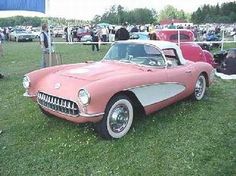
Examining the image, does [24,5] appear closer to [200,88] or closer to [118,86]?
[200,88]

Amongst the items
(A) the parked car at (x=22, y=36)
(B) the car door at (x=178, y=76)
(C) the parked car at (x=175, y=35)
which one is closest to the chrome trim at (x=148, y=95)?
(B) the car door at (x=178, y=76)

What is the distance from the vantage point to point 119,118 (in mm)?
5273

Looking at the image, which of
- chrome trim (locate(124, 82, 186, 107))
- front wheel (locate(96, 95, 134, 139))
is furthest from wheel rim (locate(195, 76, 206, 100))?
front wheel (locate(96, 95, 134, 139))

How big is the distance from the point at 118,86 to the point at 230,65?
644 centimetres

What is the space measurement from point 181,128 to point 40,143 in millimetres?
2277

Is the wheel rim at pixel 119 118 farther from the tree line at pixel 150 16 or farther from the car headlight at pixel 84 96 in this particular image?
the tree line at pixel 150 16

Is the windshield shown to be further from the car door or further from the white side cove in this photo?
the white side cove

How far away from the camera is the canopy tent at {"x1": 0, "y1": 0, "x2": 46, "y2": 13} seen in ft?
35.4

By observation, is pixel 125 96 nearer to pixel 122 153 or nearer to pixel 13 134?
pixel 122 153

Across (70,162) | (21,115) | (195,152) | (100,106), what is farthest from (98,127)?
(21,115)

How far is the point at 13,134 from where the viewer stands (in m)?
5.63

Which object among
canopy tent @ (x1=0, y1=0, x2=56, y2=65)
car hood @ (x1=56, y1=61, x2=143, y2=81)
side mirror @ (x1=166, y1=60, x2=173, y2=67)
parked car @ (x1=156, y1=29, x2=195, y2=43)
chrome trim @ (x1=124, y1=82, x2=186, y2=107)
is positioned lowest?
chrome trim @ (x1=124, y1=82, x2=186, y2=107)

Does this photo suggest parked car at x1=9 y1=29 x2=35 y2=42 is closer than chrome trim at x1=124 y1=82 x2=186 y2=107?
No

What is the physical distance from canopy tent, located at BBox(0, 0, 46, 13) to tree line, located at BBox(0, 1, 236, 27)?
243ft
